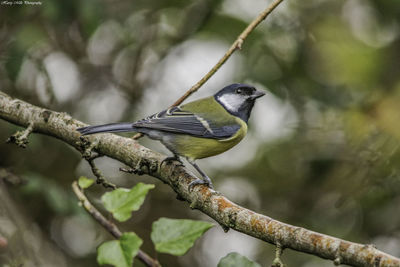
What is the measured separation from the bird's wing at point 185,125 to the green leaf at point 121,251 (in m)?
1.96

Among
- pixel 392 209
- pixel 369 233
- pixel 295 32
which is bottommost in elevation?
pixel 369 233

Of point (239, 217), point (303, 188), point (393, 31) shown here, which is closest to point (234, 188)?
point (303, 188)

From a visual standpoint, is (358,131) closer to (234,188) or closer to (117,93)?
(234,188)

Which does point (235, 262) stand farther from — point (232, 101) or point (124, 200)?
point (232, 101)

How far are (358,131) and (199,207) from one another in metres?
2.26

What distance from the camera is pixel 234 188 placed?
15.6 ft

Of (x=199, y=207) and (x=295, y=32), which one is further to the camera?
(x=295, y=32)

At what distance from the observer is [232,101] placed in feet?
12.7

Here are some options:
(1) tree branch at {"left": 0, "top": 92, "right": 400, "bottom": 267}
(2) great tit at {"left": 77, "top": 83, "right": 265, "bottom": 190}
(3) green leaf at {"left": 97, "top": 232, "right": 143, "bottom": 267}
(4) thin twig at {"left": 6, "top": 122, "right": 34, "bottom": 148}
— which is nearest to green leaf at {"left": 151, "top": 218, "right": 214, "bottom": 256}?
(3) green leaf at {"left": 97, "top": 232, "right": 143, "bottom": 267}

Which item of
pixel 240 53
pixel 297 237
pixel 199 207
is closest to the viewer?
pixel 297 237

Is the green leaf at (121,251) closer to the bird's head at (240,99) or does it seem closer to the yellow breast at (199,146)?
the yellow breast at (199,146)

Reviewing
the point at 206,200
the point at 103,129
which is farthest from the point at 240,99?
the point at 206,200

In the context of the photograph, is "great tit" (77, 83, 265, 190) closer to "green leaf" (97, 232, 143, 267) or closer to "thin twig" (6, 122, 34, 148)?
"thin twig" (6, 122, 34, 148)

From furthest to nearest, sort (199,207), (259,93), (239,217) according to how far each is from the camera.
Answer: (259,93)
(199,207)
(239,217)
